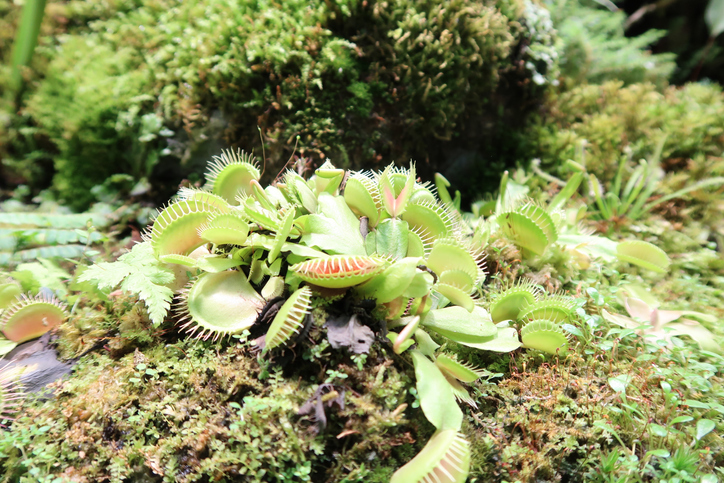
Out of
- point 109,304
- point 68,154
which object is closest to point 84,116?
point 68,154

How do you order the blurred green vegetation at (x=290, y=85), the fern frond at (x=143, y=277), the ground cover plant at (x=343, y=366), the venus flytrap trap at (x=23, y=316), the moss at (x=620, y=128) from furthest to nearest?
the moss at (x=620, y=128)
the blurred green vegetation at (x=290, y=85)
the venus flytrap trap at (x=23, y=316)
the fern frond at (x=143, y=277)
the ground cover plant at (x=343, y=366)

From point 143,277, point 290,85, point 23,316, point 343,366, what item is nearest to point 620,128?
point 290,85

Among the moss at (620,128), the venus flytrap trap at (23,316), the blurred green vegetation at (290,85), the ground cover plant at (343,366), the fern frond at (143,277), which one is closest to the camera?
the ground cover plant at (343,366)

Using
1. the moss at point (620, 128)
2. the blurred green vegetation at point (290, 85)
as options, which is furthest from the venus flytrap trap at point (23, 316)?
the moss at point (620, 128)

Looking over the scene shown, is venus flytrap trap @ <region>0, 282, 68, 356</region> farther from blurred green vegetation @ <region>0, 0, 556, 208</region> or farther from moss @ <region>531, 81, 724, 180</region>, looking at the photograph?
moss @ <region>531, 81, 724, 180</region>

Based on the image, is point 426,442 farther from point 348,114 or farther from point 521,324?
point 348,114

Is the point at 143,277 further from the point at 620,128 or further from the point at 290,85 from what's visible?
the point at 620,128

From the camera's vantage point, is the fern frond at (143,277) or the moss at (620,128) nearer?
the fern frond at (143,277)

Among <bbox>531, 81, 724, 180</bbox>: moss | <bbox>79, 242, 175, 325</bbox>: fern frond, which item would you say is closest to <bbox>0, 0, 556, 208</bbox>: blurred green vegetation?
<bbox>531, 81, 724, 180</bbox>: moss

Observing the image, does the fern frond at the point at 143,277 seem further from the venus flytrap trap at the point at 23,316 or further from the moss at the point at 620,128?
→ the moss at the point at 620,128
